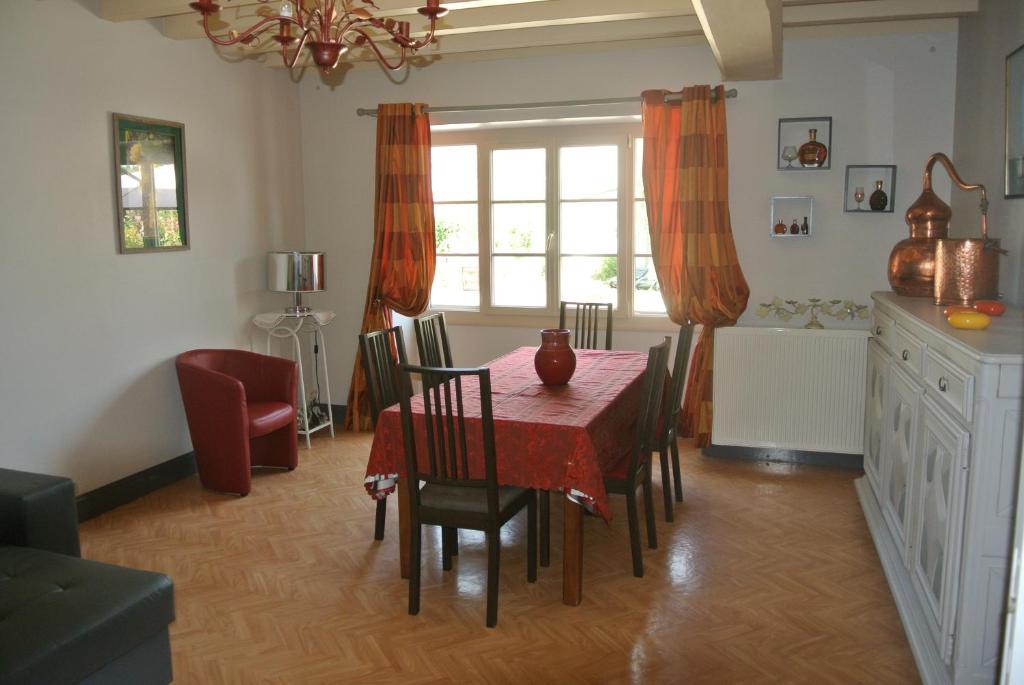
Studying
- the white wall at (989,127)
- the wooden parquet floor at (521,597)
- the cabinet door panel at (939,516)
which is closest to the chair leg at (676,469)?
the wooden parquet floor at (521,597)

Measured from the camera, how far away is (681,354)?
3977 mm

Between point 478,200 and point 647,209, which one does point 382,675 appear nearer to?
point 647,209

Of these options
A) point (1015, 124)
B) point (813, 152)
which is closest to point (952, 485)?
point (1015, 124)

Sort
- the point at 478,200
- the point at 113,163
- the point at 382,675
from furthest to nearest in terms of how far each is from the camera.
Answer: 1. the point at 478,200
2. the point at 113,163
3. the point at 382,675

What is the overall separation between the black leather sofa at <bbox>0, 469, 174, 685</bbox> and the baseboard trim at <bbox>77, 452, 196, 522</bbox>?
141 centimetres

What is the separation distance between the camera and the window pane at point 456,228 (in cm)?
605

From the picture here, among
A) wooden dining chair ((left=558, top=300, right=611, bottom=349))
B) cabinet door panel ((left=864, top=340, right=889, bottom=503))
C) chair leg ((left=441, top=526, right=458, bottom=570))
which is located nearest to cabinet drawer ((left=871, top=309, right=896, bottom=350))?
cabinet door panel ((left=864, top=340, right=889, bottom=503))

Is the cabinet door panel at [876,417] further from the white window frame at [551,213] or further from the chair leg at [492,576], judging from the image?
the chair leg at [492,576]

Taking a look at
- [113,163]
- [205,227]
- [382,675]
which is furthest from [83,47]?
[382,675]

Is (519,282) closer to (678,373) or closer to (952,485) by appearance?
(678,373)

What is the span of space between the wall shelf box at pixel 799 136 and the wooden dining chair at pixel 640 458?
6.91 ft

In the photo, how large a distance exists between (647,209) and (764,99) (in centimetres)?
96

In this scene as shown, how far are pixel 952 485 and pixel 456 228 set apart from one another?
4.22 meters

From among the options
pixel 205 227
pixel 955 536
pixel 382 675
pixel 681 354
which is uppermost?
pixel 205 227
